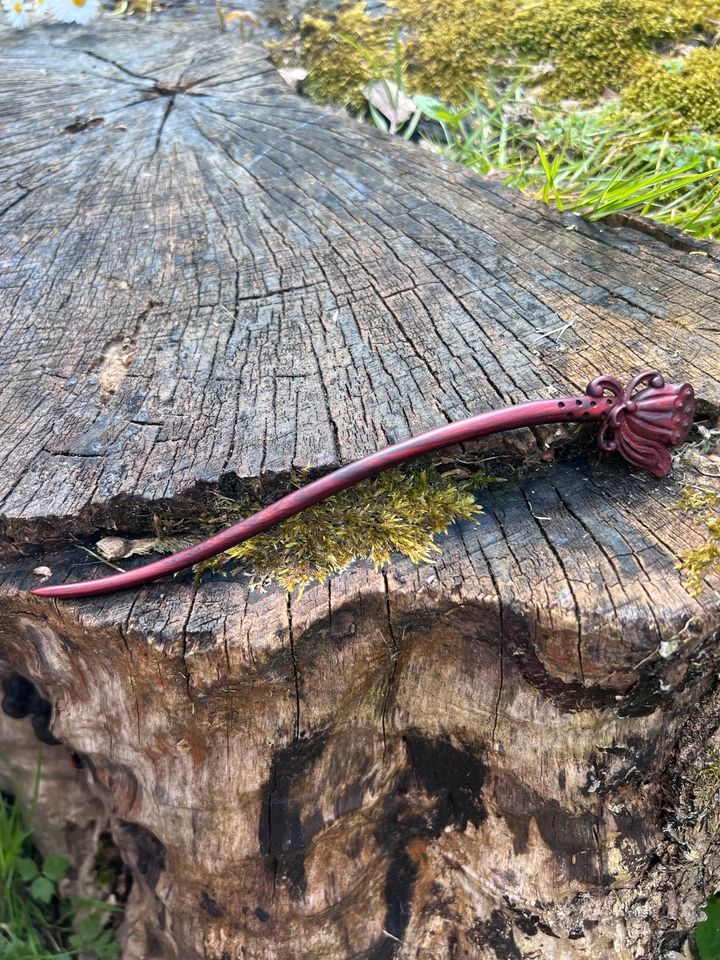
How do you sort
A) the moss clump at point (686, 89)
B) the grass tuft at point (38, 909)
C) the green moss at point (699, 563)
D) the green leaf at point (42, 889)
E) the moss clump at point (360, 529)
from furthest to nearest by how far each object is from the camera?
the moss clump at point (686, 89), the green leaf at point (42, 889), the grass tuft at point (38, 909), the moss clump at point (360, 529), the green moss at point (699, 563)

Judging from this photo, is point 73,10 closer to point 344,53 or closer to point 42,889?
point 344,53

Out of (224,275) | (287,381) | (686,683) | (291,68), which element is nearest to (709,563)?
(686,683)

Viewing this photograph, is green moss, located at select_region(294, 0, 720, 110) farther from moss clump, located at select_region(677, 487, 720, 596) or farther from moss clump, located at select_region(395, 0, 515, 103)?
moss clump, located at select_region(677, 487, 720, 596)

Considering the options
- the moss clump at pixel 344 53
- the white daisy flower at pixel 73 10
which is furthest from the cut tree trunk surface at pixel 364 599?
the white daisy flower at pixel 73 10

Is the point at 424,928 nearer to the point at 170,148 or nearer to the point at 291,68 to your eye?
the point at 170,148

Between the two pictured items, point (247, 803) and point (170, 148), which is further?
point (170, 148)

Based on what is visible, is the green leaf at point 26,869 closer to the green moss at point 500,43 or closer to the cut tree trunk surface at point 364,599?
the cut tree trunk surface at point 364,599
